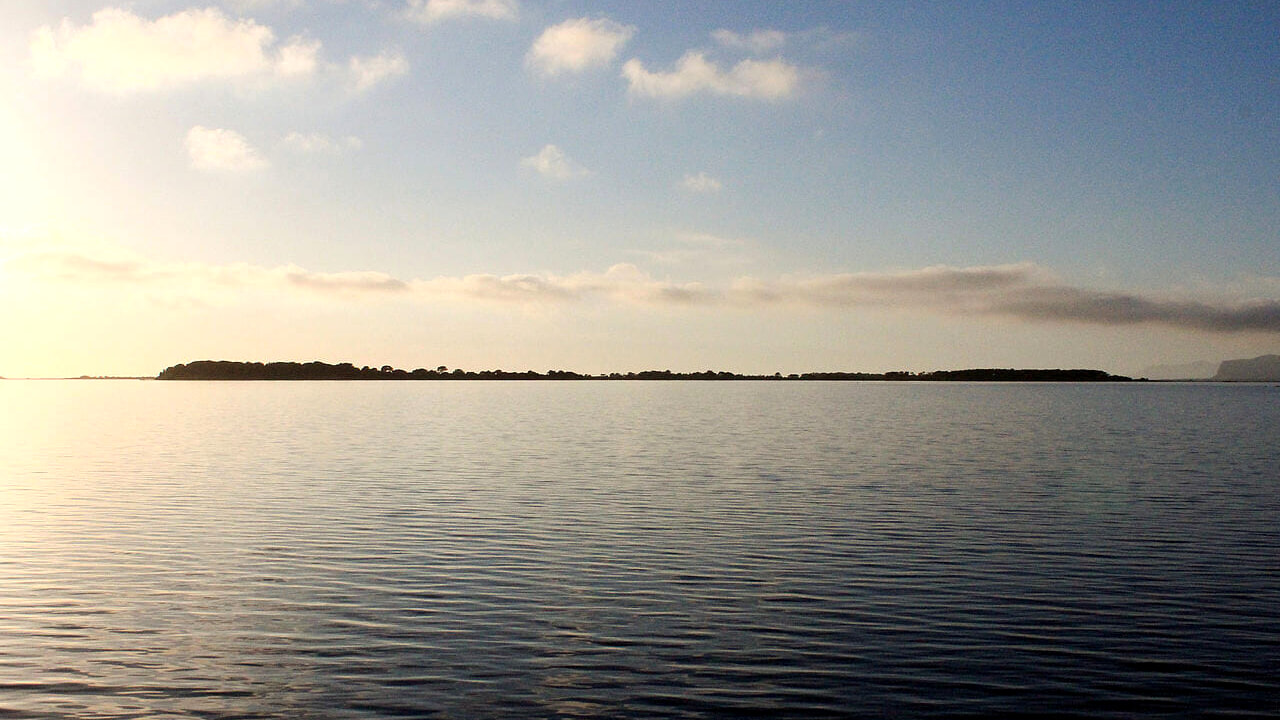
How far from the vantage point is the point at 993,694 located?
61.3 feet

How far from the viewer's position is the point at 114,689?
18844 millimetres

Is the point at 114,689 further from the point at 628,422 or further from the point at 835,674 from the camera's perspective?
the point at 628,422

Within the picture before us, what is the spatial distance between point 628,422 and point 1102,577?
94337 mm

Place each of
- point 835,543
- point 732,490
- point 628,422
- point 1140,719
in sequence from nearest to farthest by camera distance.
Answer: point 1140,719 → point 835,543 → point 732,490 → point 628,422

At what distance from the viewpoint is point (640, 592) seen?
2747cm

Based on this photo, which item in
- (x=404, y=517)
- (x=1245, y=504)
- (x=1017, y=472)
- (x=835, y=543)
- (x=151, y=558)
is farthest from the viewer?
(x=1017, y=472)

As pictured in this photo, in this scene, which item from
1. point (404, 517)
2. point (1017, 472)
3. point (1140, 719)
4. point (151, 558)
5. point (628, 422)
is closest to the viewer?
point (1140, 719)

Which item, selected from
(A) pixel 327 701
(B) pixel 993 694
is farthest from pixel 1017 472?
(A) pixel 327 701

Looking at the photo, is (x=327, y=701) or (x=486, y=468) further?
(x=486, y=468)

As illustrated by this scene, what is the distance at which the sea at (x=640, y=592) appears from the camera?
18.8 meters

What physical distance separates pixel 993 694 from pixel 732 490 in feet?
107

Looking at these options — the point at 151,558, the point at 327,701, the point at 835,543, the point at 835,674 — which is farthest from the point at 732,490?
the point at 327,701

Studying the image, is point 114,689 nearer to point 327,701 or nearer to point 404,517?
point 327,701

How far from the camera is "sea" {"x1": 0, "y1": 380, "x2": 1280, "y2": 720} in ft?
61.6
